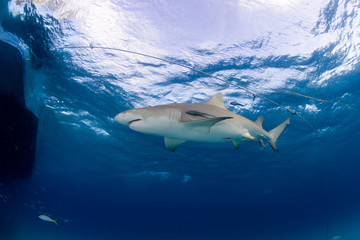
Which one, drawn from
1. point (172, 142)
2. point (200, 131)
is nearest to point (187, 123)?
point (200, 131)

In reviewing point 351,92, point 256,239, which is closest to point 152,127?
point 351,92

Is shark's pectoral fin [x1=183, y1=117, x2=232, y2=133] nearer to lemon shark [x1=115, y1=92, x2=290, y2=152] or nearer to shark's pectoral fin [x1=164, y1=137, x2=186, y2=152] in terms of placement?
lemon shark [x1=115, y1=92, x2=290, y2=152]

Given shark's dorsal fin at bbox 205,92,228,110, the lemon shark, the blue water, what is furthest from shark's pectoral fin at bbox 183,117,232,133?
the blue water

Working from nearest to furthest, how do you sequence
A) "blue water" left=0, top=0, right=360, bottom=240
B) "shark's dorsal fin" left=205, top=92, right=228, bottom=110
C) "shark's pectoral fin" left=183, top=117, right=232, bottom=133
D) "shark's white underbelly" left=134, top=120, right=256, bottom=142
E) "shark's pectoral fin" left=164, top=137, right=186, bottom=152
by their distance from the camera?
1. "shark's pectoral fin" left=183, top=117, right=232, bottom=133
2. "shark's white underbelly" left=134, top=120, right=256, bottom=142
3. "shark's pectoral fin" left=164, top=137, right=186, bottom=152
4. "shark's dorsal fin" left=205, top=92, right=228, bottom=110
5. "blue water" left=0, top=0, right=360, bottom=240

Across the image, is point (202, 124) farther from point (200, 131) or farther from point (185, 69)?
point (185, 69)

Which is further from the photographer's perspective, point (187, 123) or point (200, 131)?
point (200, 131)

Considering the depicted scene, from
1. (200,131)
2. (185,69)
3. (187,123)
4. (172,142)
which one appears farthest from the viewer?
(185,69)

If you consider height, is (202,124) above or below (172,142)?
below

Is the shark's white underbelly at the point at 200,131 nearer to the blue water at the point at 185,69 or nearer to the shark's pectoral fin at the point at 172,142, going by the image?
the shark's pectoral fin at the point at 172,142

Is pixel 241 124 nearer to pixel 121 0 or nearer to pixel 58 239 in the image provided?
pixel 121 0

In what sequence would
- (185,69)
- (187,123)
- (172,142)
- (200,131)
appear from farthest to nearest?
(185,69)
(172,142)
(200,131)
(187,123)

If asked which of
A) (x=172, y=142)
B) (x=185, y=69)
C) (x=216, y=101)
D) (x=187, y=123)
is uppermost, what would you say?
(x=185, y=69)

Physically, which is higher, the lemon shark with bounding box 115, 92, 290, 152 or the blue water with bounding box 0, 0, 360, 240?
the blue water with bounding box 0, 0, 360, 240

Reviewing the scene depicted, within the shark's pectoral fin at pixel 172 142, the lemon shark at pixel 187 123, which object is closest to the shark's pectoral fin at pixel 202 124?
the lemon shark at pixel 187 123
